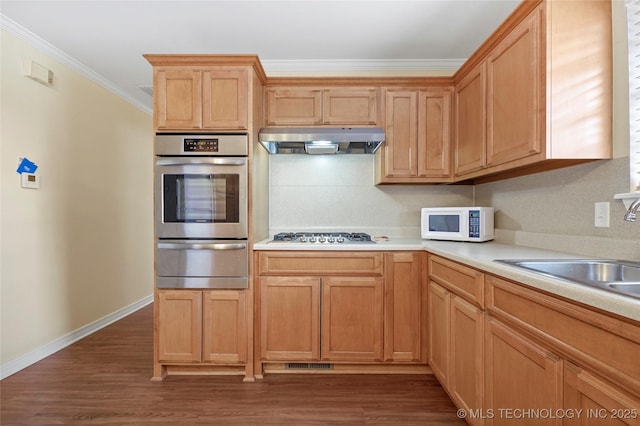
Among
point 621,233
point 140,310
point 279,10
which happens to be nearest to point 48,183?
point 140,310

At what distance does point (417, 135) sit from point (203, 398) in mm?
2553

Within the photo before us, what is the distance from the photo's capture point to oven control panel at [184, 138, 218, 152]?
228cm

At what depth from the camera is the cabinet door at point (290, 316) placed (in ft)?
7.71

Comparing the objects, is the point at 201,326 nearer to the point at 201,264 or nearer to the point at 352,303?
the point at 201,264

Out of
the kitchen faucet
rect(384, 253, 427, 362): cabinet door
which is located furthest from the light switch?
the kitchen faucet

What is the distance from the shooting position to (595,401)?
2.96 ft

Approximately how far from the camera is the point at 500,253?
180 centimetres

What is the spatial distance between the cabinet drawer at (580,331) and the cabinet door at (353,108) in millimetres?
1799

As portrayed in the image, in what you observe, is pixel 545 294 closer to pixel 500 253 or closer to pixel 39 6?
pixel 500 253

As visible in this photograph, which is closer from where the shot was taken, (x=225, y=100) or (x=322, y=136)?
(x=225, y=100)

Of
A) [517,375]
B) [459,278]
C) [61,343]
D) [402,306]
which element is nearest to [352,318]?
[402,306]

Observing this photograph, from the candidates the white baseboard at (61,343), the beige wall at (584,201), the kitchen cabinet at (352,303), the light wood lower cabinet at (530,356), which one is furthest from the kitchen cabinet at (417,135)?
the white baseboard at (61,343)

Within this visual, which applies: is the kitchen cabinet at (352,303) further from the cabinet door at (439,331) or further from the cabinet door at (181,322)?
the cabinet door at (181,322)

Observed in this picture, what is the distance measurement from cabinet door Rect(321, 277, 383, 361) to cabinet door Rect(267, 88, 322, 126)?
1.38 m
